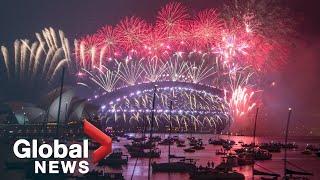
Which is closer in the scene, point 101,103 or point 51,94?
point 51,94

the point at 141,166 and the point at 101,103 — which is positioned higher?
the point at 101,103

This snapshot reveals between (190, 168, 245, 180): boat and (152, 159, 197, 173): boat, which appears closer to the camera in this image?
(190, 168, 245, 180): boat

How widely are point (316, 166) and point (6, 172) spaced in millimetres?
46666

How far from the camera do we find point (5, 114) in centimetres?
10481

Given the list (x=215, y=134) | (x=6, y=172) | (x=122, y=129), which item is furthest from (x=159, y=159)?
(x=215, y=134)

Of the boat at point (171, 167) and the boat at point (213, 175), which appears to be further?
the boat at point (171, 167)

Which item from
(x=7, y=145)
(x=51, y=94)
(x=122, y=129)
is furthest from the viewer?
(x=122, y=129)

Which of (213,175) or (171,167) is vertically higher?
(213,175)

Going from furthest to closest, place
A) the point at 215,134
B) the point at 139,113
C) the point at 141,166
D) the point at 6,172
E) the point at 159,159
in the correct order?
the point at 215,134, the point at 139,113, the point at 159,159, the point at 141,166, the point at 6,172

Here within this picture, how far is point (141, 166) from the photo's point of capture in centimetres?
6644

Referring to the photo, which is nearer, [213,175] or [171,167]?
[213,175]

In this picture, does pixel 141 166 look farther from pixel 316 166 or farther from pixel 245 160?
pixel 316 166

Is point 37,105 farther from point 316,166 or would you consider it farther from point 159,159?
point 316,166

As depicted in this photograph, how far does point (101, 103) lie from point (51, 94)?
17.1 metres
